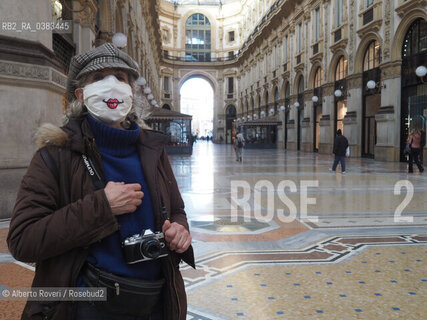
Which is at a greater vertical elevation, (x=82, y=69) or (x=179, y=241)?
(x=82, y=69)

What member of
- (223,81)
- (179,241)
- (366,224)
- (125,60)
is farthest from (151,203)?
(223,81)

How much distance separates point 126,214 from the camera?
59.9 inches

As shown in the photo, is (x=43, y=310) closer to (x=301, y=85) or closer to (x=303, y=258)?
(x=303, y=258)

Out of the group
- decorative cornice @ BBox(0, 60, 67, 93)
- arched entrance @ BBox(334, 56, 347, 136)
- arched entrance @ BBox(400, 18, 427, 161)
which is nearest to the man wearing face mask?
decorative cornice @ BBox(0, 60, 67, 93)

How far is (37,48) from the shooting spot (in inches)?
261

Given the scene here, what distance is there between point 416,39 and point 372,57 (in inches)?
150

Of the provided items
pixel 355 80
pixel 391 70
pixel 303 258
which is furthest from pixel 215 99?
pixel 303 258

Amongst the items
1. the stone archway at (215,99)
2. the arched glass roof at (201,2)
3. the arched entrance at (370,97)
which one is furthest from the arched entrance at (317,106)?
the arched glass roof at (201,2)

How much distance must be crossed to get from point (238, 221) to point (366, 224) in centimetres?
199

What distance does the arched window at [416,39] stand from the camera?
16484 millimetres

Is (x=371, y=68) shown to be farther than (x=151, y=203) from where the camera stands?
Yes

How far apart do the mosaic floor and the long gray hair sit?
1.76m

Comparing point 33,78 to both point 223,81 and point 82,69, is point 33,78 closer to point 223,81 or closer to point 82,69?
point 82,69

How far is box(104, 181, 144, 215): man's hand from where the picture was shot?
141cm
